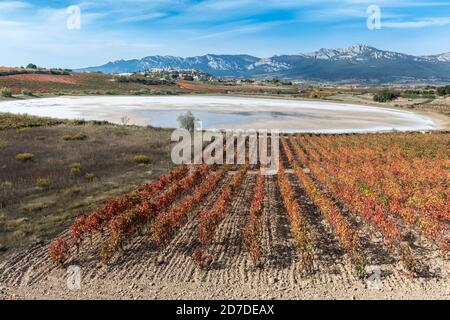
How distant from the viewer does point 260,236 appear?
16.5 meters

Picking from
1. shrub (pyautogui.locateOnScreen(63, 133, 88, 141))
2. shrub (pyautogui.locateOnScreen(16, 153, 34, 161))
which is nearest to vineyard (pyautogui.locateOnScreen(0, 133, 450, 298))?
shrub (pyautogui.locateOnScreen(16, 153, 34, 161))

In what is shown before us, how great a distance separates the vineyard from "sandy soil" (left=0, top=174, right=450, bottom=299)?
0.22 feet

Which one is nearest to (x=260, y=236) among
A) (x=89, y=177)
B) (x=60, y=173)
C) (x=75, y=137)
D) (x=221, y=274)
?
(x=221, y=274)

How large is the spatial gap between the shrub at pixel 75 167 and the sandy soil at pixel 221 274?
1299 cm

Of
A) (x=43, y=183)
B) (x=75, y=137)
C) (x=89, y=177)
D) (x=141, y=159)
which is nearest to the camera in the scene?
(x=43, y=183)

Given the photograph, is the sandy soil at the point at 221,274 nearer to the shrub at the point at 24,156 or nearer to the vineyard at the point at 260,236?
the vineyard at the point at 260,236

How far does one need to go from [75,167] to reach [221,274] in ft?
64.6

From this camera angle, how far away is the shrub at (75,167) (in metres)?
27.8

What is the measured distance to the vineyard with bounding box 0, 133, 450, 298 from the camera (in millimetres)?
13227

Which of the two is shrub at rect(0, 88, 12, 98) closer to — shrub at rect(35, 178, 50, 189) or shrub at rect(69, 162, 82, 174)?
shrub at rect(69, 162, 82, 174)

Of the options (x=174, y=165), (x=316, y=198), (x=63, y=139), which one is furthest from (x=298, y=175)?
(x=63, y=139)

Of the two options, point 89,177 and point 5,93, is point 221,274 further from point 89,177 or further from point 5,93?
point 5,93
